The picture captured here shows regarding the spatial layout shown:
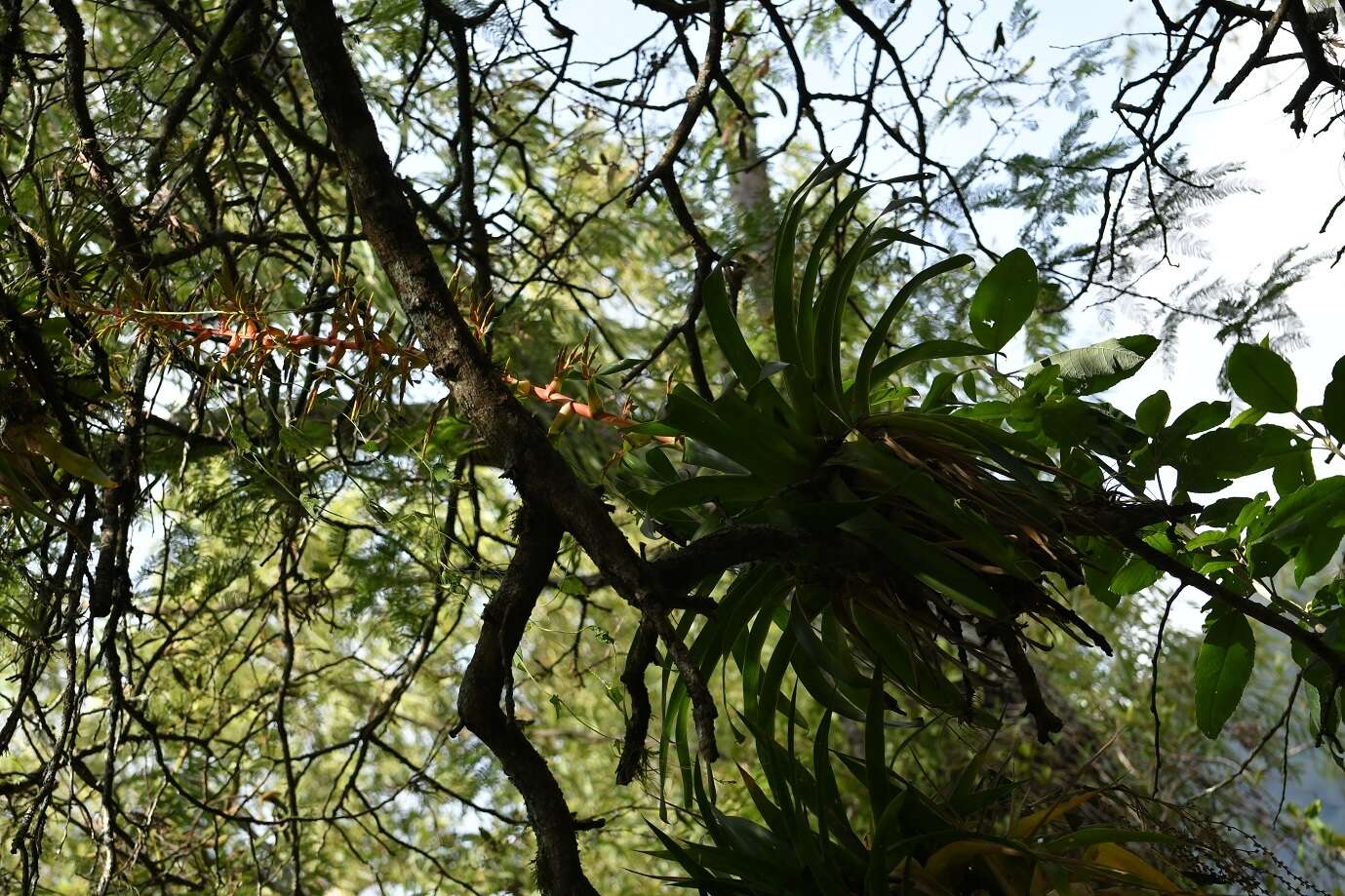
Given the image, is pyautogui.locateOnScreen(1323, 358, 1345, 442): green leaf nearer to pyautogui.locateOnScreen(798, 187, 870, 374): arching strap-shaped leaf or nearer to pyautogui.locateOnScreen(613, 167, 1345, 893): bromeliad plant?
pyautogui.locateOnScreen(613, 167, 1345, 893): bromeliad plant

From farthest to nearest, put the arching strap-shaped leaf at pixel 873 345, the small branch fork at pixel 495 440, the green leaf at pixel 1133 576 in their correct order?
the green leaf at pixel 1133 576 → the arching strap-shaped leaf at pixel 873 345 → the small branch fork at pixel 495 440

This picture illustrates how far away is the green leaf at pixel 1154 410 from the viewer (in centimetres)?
69

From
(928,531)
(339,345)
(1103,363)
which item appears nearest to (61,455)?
(339,345)

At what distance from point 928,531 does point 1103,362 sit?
168 millimetres

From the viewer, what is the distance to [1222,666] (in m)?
0.77

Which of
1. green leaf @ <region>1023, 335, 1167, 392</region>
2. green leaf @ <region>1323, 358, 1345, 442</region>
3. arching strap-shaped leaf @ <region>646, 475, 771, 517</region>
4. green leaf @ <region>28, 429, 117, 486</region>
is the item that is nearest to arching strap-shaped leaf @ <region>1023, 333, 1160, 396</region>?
green leaf @ <region>1023, 335, 1167, 392</region>

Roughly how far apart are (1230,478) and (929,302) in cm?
129

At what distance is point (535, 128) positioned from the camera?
8.86 ft

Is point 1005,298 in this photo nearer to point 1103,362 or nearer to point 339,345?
point 1103,362

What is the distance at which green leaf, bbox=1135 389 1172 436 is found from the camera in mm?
689

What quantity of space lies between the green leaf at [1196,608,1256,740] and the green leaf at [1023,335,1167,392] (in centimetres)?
20

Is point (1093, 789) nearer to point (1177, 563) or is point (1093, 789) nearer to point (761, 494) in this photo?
point (1177, 563)

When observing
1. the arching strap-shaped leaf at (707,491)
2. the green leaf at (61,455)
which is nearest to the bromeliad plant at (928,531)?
the arching strap-shaped leaf at (707,491)

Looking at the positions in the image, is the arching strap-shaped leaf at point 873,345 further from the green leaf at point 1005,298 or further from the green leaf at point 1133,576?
the green leaf at point 1133,576
